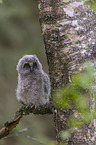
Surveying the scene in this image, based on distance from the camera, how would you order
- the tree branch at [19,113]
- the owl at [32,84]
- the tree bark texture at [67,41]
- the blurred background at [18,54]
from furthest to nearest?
the blurred background at [18,54] < the owl at [32,84] < the tree branch at [19,113] < the tree bark texture at [67,41]

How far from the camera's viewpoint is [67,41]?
6.80ft

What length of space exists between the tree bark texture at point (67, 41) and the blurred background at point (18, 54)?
373cm

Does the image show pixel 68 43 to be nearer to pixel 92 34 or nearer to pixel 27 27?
pixel 92 34

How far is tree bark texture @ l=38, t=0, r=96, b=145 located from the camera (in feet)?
6.66

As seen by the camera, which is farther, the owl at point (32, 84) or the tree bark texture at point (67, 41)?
the owl at point (32, 84)

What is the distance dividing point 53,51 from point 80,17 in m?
0.31

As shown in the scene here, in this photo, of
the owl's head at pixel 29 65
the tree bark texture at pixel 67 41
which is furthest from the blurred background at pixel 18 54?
the tree bark texture at pixel 67 41

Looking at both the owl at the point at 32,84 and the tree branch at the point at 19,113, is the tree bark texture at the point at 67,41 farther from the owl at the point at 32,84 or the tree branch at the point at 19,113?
the owl at the point at 32,84

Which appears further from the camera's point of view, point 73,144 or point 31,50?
point 31,50

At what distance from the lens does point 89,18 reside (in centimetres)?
208

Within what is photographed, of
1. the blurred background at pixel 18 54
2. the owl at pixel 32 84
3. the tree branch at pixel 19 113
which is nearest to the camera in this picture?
the tree branch at pixel 19 113

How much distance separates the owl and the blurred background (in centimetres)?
207

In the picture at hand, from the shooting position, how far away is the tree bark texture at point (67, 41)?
203cm

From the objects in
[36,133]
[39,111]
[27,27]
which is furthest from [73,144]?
[27,27]
